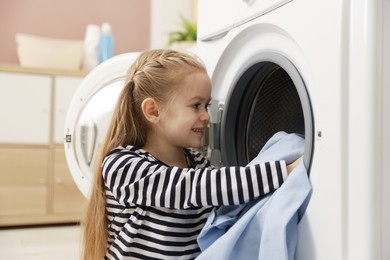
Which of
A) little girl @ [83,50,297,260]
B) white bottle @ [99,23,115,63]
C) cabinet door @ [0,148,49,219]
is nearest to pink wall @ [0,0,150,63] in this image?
white bottle @ [99,23,115,63]

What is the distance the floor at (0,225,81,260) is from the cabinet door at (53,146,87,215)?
101 millimetres

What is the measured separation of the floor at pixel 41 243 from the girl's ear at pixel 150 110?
3.46ft

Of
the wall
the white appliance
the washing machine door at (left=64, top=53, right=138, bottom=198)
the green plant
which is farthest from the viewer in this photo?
the wall

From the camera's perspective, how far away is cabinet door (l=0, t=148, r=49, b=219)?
6.98 feet

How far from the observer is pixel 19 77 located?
2.15m

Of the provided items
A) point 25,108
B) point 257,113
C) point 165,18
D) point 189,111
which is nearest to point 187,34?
point 165,18

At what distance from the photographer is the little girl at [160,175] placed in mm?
749

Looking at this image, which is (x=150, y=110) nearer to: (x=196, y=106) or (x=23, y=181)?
(x=196, y=106)

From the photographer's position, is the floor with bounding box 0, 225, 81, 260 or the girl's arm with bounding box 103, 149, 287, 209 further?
the floor with bounding box 0, 225, 81, 260

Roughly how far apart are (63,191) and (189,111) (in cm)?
157

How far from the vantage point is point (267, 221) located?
0.63 metres

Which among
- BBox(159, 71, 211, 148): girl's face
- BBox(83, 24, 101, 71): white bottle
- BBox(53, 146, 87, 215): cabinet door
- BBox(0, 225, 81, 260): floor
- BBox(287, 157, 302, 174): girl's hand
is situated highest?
BBox(83, 24, 101, 71): white bottle

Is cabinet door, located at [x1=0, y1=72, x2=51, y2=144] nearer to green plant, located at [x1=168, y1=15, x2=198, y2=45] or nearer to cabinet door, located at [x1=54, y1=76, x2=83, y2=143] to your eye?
cabinet door, located at [x1=54, y1=76, x2=83, y2=143]

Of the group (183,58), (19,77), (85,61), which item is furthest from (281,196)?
(85,61)
